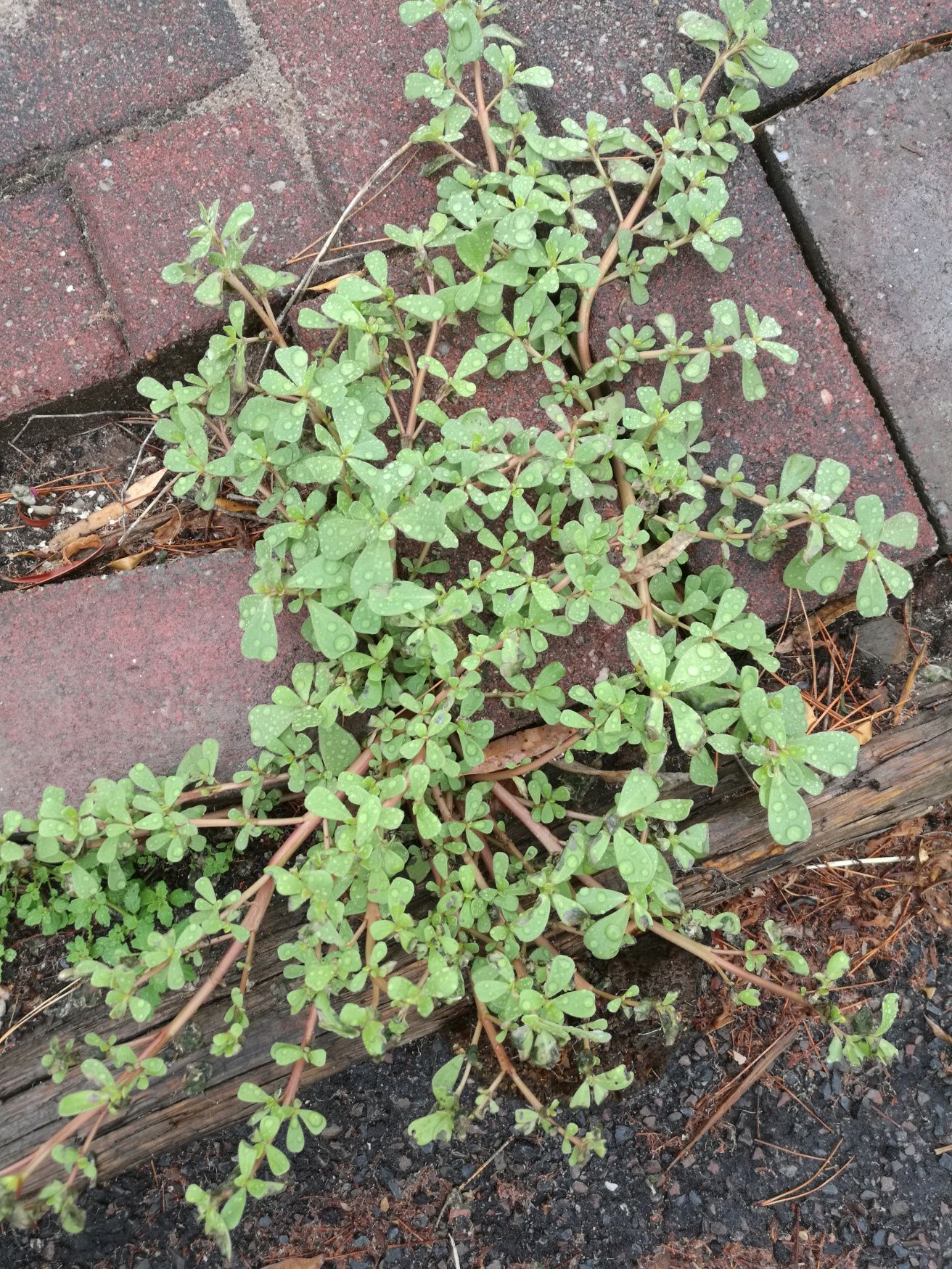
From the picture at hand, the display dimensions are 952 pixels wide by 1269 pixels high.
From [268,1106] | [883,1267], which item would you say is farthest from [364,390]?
[883,1267]

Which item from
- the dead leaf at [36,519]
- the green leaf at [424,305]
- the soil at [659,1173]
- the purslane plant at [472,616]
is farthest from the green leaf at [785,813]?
the dead leaf at [36,519]

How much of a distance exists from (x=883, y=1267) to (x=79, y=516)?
7.80 feet

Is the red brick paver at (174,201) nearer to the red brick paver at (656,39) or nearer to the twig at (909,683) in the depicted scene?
the red brick paver at (656,39)

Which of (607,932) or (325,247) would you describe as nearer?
(607,932)

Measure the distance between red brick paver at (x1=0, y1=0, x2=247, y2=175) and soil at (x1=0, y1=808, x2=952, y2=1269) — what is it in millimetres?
2095

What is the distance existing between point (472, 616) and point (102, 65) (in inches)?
57.0

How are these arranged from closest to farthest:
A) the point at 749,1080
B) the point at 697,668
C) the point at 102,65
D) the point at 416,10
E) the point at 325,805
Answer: the point at 325,805, the point at 697,668, the point at 416,10, the point at 102,65, the point at 749,1080

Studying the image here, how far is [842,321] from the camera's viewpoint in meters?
2.06

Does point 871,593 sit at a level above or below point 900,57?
below

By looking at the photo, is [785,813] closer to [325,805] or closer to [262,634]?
[325,805]

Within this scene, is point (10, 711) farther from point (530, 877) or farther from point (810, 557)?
point (810, 557)

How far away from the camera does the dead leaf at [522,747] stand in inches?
74.8

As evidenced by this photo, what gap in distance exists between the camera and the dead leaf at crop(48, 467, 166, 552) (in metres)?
2.17

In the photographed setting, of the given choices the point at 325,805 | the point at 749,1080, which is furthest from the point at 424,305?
the point at 749,1080
